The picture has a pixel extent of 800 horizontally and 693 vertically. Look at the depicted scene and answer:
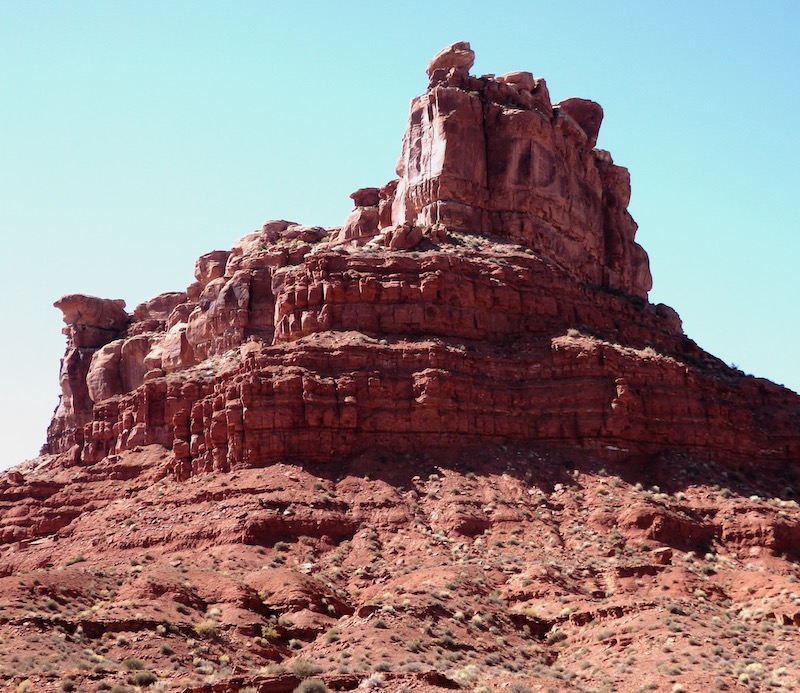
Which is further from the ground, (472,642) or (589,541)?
(589,541)

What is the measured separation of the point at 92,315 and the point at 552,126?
46.7 metres

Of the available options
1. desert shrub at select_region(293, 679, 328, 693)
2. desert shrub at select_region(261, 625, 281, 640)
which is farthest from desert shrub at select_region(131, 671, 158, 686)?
desert shrub at select_region(261, 625, 281, 640)

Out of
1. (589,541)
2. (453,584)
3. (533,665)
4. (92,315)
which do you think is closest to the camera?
(533,665)

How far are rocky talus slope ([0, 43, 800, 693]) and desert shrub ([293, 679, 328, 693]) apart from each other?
5.5 inches

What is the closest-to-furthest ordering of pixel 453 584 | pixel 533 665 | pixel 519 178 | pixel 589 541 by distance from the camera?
pixel 533 665, pixel 453 584, pixel 589 541, pixel 519 178

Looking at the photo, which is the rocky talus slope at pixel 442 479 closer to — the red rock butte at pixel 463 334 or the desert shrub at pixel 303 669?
the red rock butte at pixel 463 334

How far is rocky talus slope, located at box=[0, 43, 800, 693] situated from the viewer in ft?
168

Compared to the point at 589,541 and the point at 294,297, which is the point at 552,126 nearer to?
the point at 294,297

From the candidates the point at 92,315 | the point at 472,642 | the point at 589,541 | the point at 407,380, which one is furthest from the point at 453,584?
the point at 92,315

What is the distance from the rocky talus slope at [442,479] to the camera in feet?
168

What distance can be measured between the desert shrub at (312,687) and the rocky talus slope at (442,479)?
14 cm

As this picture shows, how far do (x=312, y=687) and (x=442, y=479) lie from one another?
964 inches

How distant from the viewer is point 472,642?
53062 millimetres

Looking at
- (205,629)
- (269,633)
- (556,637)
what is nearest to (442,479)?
(556,637)
